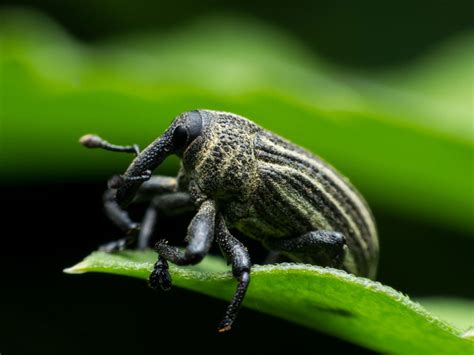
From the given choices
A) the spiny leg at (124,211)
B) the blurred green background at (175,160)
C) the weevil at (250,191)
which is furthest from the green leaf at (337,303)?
the blurred green background at (175,160)

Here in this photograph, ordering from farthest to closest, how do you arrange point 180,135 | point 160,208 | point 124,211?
Answer: point 160,208
point 124,211
point 180,135

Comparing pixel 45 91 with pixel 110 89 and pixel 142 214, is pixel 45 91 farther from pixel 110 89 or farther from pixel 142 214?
pixel 142 214

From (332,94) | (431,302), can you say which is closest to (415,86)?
(332,94)

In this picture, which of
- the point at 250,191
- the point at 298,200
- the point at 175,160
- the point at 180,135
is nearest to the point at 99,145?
the point at 180,135

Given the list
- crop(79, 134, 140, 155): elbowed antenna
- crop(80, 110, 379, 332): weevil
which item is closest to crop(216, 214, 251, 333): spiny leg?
crop(80, 110, 379, 332): weevil

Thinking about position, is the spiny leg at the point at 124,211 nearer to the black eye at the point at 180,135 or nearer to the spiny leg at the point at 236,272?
the black eye at the point at 180,135

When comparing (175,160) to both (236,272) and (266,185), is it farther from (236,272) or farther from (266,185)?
Answer: (236,272)

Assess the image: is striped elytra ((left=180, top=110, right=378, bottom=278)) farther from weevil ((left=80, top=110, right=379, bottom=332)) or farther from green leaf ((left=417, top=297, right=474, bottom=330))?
green leaf ((left=417, top=297, right=474, bottom=330))
